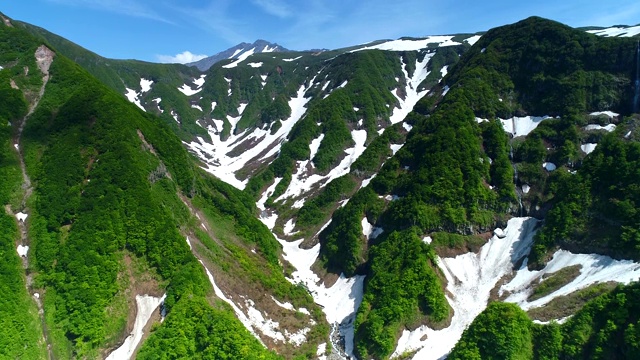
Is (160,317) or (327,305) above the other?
(160,317)

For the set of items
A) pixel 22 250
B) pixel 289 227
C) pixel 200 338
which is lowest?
pixel 200 338

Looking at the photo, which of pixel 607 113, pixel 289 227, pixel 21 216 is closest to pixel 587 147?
pixel 607 113

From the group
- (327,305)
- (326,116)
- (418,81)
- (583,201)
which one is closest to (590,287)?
(583,201)

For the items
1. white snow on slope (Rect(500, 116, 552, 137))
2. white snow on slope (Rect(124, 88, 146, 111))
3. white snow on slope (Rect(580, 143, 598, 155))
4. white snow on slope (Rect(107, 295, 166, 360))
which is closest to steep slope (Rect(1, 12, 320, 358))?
white snow on slope (Rect(107, 295, 166, 360))

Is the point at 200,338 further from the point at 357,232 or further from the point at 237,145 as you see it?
the point at 237,145

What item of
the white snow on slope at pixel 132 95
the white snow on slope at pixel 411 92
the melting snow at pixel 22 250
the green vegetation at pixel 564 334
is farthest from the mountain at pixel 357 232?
the white snow on slope at pixel 132 95

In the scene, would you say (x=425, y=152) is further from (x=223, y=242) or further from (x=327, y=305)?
(x=223, y=242)

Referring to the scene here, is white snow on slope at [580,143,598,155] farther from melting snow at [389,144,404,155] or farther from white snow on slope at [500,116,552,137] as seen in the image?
melting snow at [389,144,404,155]
